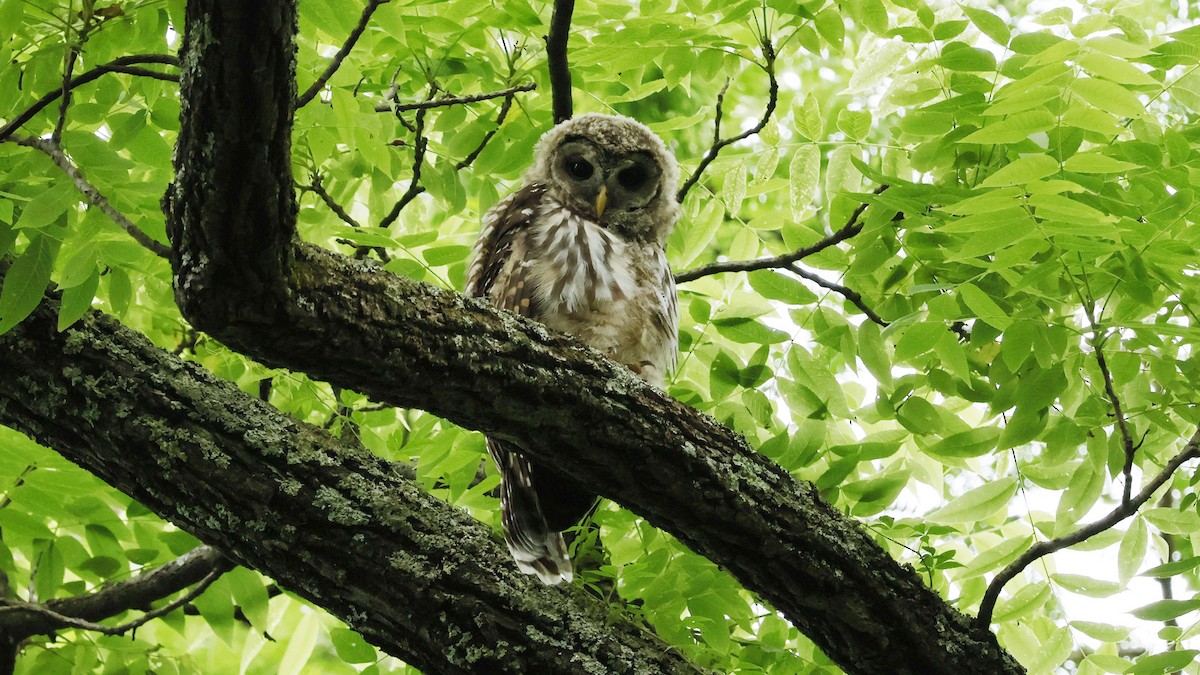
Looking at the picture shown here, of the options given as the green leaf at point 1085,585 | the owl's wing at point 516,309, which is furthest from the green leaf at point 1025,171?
the owl's wing at point 516,309

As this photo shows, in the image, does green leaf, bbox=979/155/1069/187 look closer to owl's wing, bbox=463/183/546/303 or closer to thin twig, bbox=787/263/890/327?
thin twig, bbox=787/263/890/327

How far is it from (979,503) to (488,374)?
148 centimetres

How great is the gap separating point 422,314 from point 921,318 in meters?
1.46

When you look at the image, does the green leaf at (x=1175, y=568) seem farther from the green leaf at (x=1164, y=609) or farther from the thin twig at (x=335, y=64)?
the thin twig at (x=335, y=64)

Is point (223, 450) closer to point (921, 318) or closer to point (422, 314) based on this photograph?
point (422, 314)

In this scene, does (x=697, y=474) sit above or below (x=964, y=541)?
above

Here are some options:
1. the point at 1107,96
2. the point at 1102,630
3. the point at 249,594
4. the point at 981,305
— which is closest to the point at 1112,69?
the point at 1107,96

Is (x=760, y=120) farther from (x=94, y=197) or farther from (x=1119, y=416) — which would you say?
(x=94, y=197)

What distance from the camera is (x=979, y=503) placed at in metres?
2.89

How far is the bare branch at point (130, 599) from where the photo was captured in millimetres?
3537

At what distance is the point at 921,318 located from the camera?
2.93 m

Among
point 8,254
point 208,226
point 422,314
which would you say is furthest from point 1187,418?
point 8,254

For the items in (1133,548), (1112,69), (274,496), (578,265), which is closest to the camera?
(1112,69)

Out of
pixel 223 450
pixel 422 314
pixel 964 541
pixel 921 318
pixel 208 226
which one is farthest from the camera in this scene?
pixel 964 541
